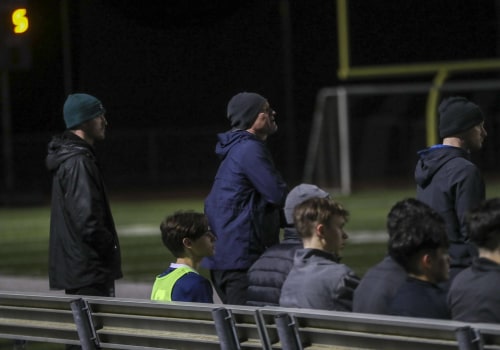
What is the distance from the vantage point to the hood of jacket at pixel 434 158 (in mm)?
6234

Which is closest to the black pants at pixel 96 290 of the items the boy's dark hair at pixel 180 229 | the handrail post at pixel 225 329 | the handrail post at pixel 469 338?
the boy's dark hair at pixel 180 229

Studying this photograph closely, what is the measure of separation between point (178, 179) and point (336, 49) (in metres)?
8.72

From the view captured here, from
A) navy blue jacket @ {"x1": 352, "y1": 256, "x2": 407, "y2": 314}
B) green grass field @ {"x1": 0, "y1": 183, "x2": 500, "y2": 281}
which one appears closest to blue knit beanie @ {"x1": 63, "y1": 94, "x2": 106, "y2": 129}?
navy blue jacket @ {"x1": 352, "y1": 256, "x2": 407, "y2": 314}

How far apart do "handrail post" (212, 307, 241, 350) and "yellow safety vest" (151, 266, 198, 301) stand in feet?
3.28

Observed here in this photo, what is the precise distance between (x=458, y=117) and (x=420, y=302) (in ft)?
6.07

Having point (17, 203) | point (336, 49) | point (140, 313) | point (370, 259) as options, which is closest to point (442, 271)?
point (140, 313)

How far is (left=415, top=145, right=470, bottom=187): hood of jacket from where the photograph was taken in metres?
Answer: 6.23

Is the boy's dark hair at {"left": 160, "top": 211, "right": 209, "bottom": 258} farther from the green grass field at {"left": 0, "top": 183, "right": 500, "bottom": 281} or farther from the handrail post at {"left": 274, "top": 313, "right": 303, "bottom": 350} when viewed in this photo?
the green grass field at {"left": 0, "top": 183, "right": 500, "bottom": 281}

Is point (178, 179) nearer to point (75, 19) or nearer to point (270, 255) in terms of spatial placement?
point (75, 19)

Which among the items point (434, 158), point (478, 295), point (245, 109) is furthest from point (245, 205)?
point (478, 295)

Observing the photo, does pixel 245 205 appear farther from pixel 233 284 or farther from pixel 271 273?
pixel 271 273

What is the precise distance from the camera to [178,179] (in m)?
37.2

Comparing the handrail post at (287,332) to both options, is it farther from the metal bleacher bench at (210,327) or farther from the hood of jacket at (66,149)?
the hood of jacket at (66,149)

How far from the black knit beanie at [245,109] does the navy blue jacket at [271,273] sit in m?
0.97
